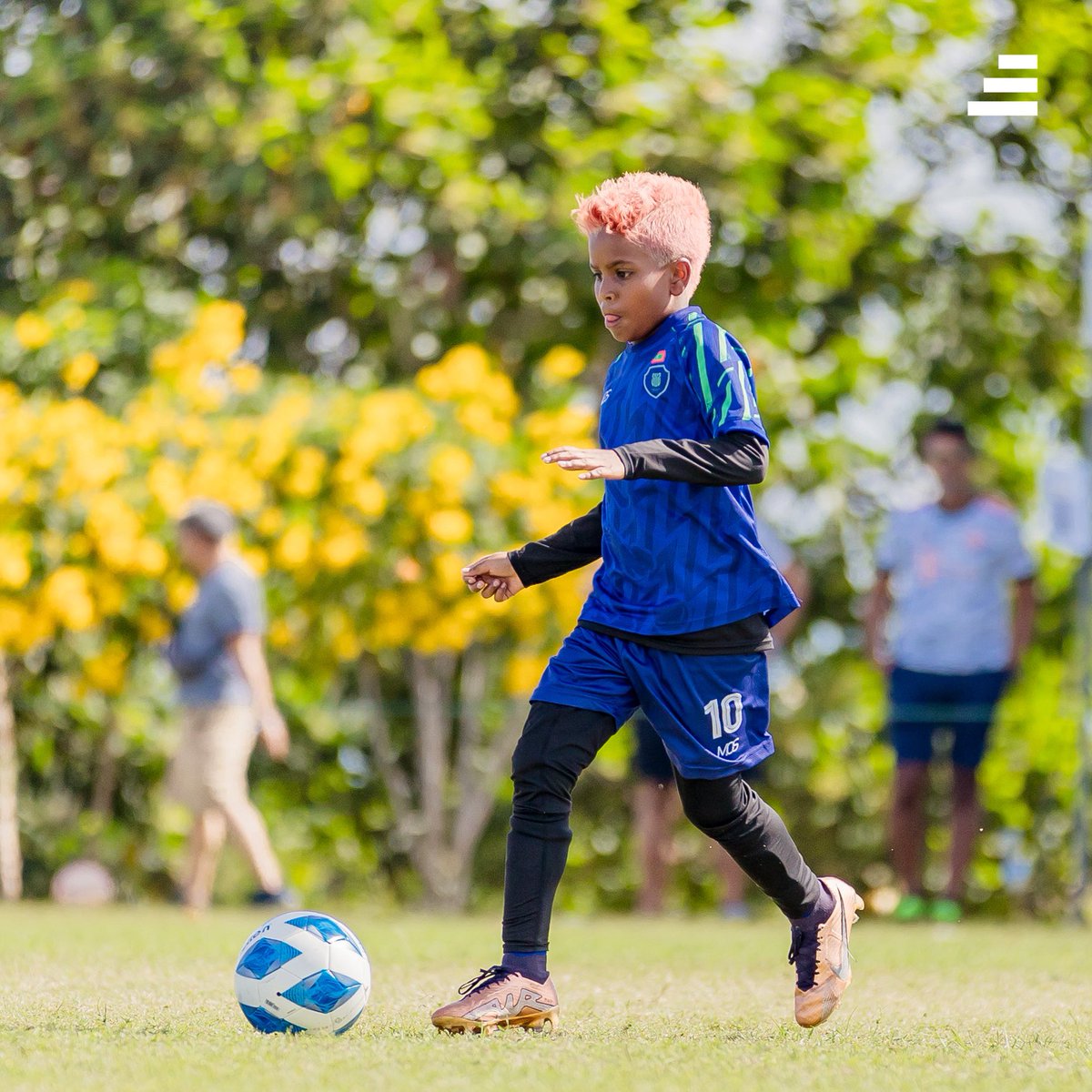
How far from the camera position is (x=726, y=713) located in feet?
13.4

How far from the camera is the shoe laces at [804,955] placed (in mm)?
4164

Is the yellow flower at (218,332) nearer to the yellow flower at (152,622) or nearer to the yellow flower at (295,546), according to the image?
the yellow flower at (295,546)

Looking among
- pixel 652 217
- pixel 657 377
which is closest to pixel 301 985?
pixel 657 377

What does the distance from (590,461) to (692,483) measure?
403 millimetres

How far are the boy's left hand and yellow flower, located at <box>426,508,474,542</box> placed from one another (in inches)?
209

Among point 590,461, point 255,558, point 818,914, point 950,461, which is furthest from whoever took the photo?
point 255,558

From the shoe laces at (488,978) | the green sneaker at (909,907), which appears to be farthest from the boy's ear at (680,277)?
the green sneaker at (909,907)

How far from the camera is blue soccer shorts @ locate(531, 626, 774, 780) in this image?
4055mm

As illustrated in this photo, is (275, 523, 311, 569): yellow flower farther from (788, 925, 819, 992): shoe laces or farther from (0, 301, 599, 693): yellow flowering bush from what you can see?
(788, 925, 819, 992): shoe laces

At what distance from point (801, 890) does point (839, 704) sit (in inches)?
251

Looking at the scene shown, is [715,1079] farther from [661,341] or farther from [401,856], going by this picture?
[401,856]

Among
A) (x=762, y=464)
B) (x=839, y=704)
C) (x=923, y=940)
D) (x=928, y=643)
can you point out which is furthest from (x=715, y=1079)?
(x=839, y=704)

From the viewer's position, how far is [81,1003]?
4.31m

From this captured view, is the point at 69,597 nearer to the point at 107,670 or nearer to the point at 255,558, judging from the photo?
the point at 107,670
